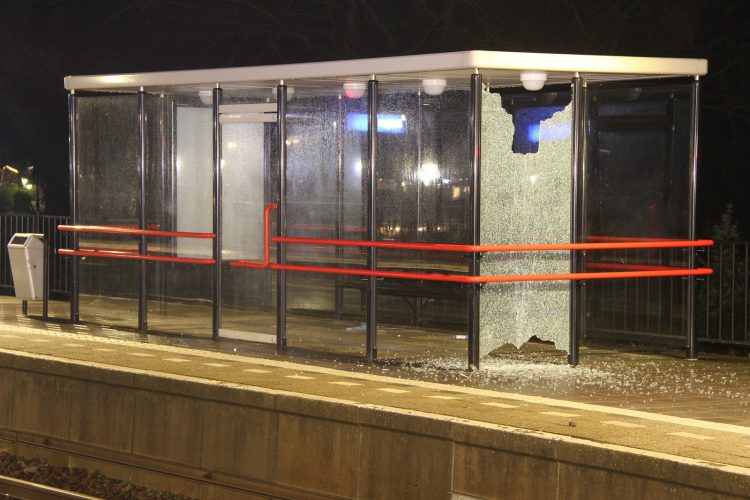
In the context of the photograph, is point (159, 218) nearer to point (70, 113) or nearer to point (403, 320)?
point (70, 113)

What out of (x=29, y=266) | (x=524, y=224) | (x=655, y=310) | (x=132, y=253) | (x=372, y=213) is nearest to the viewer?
(x=524, y=224)

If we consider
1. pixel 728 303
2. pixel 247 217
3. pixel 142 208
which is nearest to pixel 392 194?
pixel 247 217

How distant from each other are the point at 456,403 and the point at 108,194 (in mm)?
6841

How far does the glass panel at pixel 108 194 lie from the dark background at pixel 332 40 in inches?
300

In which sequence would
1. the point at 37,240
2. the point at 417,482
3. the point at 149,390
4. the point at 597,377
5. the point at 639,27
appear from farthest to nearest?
1. the point at 639,27
2. the point at 37,240
3. the point at 597,377
4. the point at 149,390
5. the point at 417,482

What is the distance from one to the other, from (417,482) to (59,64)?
24536 millimetres

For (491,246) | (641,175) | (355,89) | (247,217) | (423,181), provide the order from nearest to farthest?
(491,246)
(423,181)
(355,89)
(641,175)
(247,217)

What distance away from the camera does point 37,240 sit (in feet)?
51.9

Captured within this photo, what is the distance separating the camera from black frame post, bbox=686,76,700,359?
1224cm

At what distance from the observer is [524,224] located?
11922 mm

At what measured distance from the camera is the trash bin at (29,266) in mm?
15695

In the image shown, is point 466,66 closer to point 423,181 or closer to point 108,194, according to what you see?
point 423,181

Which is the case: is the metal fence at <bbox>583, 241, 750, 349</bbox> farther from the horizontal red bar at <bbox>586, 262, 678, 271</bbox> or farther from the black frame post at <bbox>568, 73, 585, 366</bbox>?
the black frame post at <bbox>568, 73, 585, 366</bbox>

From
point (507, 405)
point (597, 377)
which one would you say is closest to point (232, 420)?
point (507, 405)
